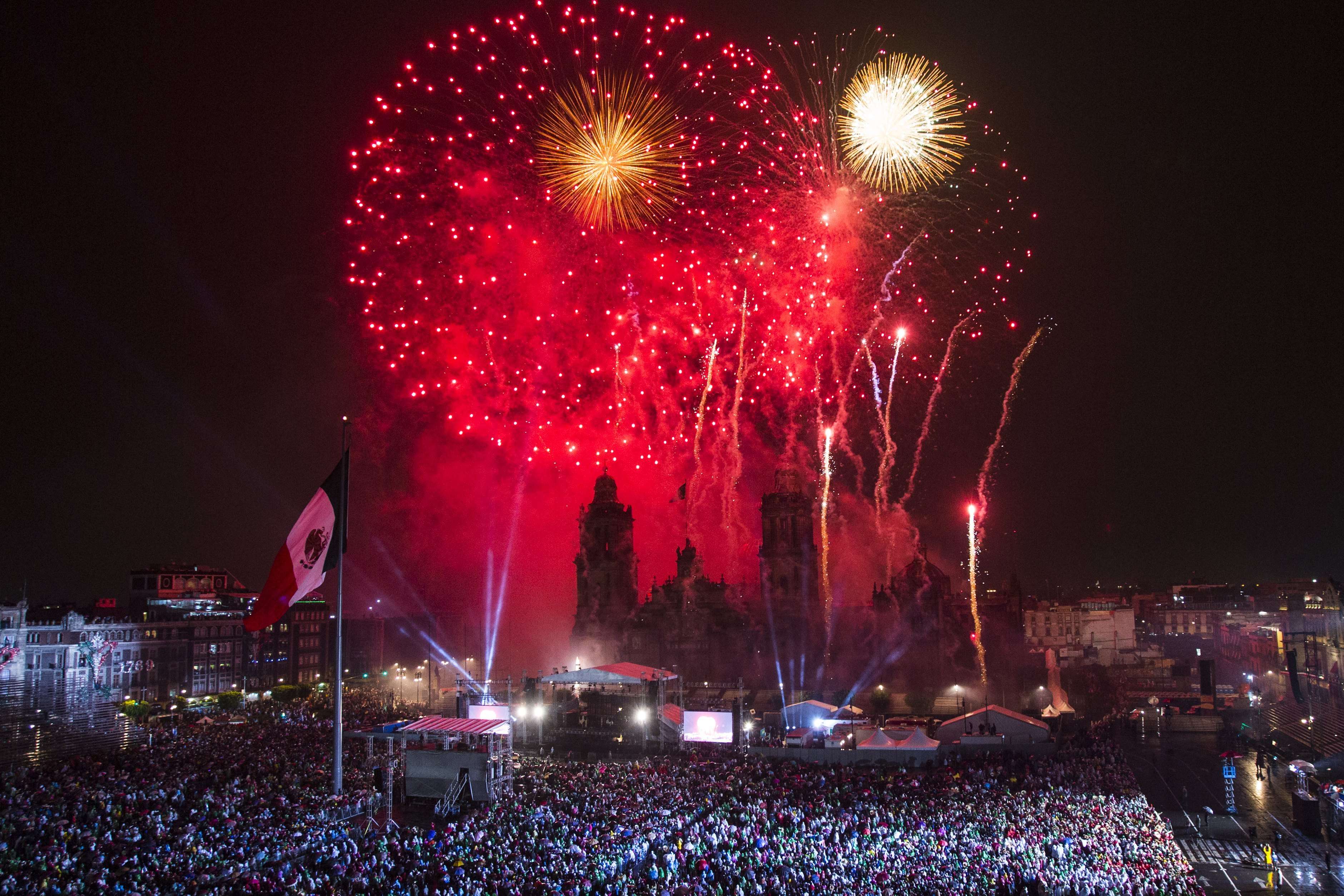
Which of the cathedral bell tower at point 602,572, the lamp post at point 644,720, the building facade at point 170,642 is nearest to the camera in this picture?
the lamp post at point 644,720

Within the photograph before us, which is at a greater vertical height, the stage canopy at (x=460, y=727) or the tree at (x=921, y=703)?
the stage canopy at (x=460, y=727)

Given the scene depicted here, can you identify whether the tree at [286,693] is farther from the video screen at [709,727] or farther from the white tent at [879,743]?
the white tent at [879,743]

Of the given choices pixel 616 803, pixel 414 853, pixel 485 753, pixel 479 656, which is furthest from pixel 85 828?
pixel 479 656

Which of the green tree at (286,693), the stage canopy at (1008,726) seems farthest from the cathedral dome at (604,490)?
the stage canopy at (1008,726)

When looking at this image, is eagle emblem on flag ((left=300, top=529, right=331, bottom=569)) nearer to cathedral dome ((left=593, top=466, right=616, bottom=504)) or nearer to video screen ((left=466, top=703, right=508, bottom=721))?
video screen ((left=466, top=703, right=508, bottom=721))

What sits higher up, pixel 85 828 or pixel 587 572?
pixel 587 572

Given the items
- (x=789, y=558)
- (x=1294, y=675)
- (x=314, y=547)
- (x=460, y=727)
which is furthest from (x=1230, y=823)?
(x=789, y=558)

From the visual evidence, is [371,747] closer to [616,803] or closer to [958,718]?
[616,803]
